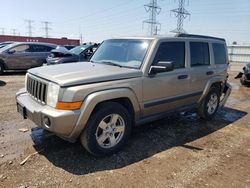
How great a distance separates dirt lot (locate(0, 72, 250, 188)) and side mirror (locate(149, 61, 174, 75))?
1.30m

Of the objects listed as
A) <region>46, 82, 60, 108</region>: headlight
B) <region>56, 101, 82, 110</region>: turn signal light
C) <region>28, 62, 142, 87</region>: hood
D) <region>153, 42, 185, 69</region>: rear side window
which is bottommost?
<region>56, 101, 82, 110</region>: turn signal light

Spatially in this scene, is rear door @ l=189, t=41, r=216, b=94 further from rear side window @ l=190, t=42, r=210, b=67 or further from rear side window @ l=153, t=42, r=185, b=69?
rear side window @ l=153, t=42, r=185, b=69

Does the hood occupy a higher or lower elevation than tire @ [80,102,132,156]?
higher

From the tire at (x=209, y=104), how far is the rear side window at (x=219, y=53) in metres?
0.69

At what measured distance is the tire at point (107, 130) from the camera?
3.86 metres

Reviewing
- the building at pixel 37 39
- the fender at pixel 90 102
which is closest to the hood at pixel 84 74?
the fender at pixel 90 102

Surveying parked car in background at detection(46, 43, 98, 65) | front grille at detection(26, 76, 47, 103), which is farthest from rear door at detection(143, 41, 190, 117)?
parked car in background at detection(46, 43, 98, 65)

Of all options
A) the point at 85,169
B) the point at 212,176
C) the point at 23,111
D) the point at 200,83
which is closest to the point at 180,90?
the point at 200,83

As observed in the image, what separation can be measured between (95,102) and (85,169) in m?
0.96

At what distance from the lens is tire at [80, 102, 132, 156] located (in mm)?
3861

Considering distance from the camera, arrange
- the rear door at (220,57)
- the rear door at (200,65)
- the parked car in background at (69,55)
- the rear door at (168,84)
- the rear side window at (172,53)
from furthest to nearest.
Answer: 1. the parked car in background at (69,55)
2. the rear door at (220,57)
3. the rear door at (200,65)
4. the rear side window at (172,53)
5. the rear door at (168,84)

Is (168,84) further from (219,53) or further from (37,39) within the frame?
(37,39)

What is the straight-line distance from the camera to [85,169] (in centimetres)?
371

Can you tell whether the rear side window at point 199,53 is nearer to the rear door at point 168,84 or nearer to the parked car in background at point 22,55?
the rear door at point 168,84
